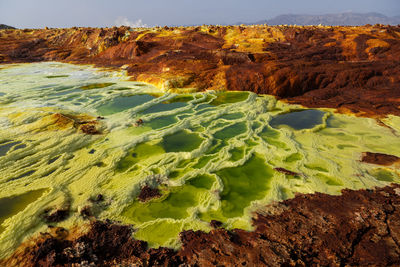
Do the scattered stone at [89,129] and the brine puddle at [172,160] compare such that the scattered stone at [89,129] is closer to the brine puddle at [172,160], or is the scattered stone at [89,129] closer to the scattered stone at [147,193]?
the brine puddle at [172,160]

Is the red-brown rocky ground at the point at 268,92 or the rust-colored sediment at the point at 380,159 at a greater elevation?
the red-brown rocky ground at the point at 268,92

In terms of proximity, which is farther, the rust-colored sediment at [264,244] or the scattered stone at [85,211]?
the scattered stone at [85,211]

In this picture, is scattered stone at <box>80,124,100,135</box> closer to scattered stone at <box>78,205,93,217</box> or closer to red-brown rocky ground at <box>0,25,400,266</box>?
red-brown rocky ground at <box>0,25,400,266</box>

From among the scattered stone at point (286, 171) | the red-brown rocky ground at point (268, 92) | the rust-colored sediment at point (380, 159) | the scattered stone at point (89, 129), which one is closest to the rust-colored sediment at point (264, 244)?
the red-brown rocky ground at point (268, 92)

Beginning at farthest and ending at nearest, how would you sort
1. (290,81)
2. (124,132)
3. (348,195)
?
(290,81) < (124,132) < (348,195)

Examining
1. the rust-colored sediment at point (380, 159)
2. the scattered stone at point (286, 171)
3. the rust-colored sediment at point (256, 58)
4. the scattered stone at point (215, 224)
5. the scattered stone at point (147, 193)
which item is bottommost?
the rust-colored sediment at point (380, 159)

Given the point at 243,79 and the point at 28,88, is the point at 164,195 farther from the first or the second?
the point at 28,88

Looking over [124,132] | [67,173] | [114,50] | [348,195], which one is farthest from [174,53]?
[348,195]

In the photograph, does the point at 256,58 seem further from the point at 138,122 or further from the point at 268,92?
the point at 138,122
